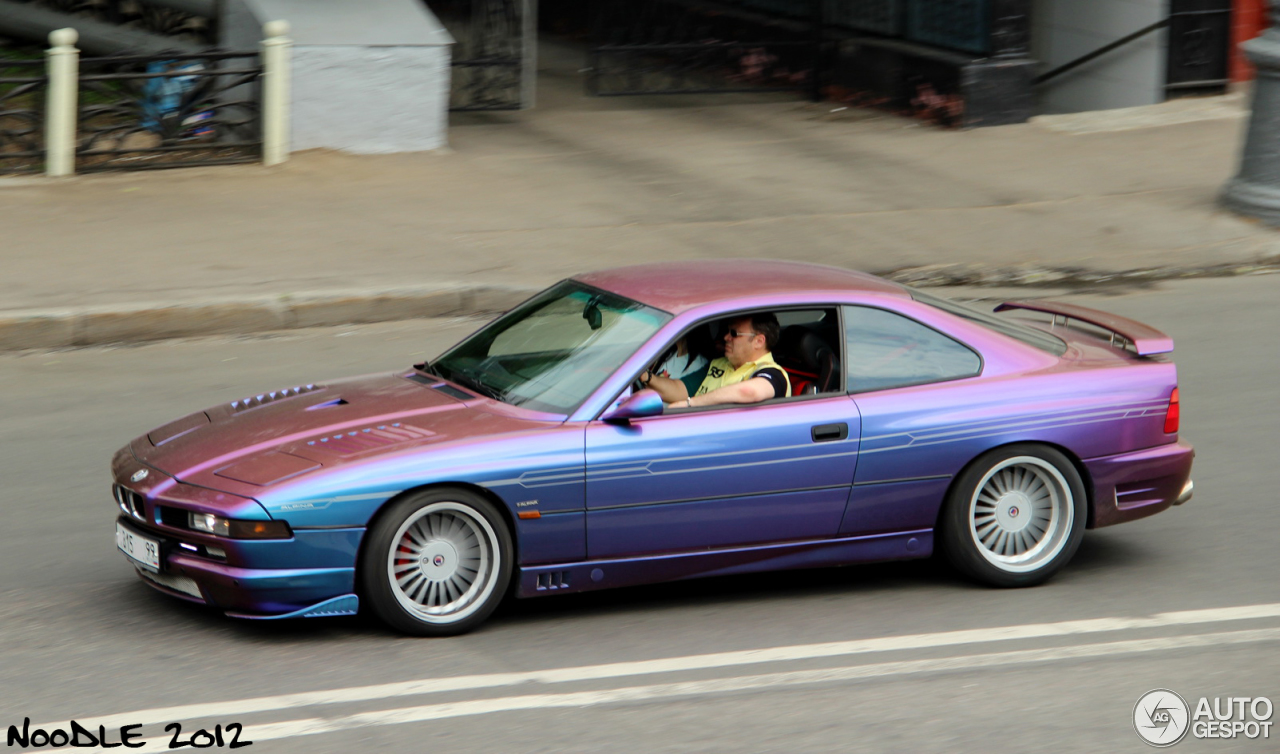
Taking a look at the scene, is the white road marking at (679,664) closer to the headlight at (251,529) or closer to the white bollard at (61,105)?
the headlight at (251,529)

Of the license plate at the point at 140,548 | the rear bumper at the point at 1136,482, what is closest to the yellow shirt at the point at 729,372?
the rear bumper at the point at 1136,482

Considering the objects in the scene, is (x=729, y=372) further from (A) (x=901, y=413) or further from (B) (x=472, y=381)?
(B) (x=472, y=381)

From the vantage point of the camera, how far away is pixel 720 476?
6.00 metres

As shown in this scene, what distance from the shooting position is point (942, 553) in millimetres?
6457

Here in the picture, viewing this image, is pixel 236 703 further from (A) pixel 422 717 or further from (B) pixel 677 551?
(B) pixel 677 551

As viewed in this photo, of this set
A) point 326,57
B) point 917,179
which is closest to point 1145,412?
point 917,179

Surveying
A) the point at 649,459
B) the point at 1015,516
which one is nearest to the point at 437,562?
the point at 649,459

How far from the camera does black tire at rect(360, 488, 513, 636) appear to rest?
221 inches

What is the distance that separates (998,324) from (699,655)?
212 cm

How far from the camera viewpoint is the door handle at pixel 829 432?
614 cm

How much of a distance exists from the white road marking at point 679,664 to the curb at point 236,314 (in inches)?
230

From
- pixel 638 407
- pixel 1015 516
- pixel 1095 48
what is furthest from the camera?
pixel 1095 48

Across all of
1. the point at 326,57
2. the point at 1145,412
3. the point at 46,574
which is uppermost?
the point at 326,57

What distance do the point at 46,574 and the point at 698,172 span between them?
Result: 953 cm
